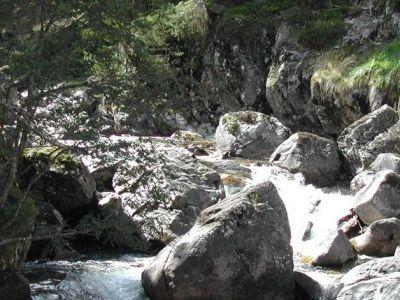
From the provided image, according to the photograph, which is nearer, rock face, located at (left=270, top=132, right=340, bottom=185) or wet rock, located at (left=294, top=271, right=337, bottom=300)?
wet rock, located at (left=294, top=271, right=337, bottom=300)

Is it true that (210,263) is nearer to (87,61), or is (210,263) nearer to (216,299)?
(216,299)

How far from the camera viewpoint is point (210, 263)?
8.19m

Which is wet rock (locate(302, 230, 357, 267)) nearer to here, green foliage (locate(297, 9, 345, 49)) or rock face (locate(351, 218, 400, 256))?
rock face (locate(351, 218, 400, 256))

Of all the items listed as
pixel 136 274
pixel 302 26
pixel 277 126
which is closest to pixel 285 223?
pixel 136 274

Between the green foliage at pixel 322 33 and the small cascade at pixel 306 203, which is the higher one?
the green foliage at pixel 322 33

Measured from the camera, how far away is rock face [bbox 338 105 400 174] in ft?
44.1

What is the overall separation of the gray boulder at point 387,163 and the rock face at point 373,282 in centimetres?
490

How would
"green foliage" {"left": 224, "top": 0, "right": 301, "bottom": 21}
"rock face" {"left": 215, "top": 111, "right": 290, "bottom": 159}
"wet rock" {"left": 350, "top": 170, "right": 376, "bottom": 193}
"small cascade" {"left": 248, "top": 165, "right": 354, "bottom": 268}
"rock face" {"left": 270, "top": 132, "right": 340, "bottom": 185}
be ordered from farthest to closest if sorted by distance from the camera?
"green foliage" {"left": 224, "top": 0, "right": 301, "bottom": 21} < "rock face" {"left": 215, "top": 111, "right": 290, "bottom": 159} < "rock face" {"left": 270, "top": 132, "right": 340, "bottom": 185} < "wet rock" {"left": 350, "top": 170, "right": 376, "bottom": 193} < "small cascade" {"left": 248, "top": 165, "right": 354, "bottom": 268}

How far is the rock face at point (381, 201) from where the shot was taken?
1098 centimetres

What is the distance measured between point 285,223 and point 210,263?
56.2 inches

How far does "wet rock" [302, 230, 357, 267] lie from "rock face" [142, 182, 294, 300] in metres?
1.19

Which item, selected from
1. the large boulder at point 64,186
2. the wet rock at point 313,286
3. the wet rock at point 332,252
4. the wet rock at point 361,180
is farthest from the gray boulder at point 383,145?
the large boulder at point 64,186

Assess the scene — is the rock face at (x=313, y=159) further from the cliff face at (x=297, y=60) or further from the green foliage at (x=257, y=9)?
the green foliage at (x=257, y=9)

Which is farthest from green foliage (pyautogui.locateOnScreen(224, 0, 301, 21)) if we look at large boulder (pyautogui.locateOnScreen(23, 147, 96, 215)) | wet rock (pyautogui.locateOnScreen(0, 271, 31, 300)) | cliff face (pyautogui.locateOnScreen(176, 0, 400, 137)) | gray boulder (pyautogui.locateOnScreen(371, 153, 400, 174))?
wet rock (pyautogui.locateOnScreen(0, 271, 31, 300))
